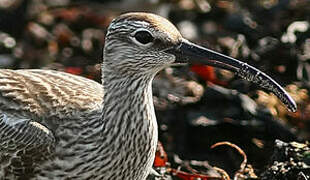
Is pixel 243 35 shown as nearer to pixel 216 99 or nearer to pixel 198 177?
pixel 216 99

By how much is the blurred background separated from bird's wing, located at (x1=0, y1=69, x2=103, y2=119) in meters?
1.01

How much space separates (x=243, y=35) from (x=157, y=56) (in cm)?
275

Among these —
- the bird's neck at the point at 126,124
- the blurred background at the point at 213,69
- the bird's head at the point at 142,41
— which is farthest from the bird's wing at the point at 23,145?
the blurred background at the point at 213,69

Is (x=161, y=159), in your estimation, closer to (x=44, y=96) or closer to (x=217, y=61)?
(x=44, y=96)

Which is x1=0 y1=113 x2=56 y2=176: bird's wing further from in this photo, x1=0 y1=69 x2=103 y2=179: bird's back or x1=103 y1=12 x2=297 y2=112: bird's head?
x1=103 y1=12 x2=297 y2=112: bird's head

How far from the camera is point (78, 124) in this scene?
6238 millimetres

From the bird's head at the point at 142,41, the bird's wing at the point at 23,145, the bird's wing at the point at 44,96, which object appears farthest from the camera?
the bird's wing at the point at 44,96

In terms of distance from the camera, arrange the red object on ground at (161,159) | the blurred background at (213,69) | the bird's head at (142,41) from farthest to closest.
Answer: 1. the blurred background at (213,69)
2. the red object on ground at (161,159)
3. the bird's head at (142,41)

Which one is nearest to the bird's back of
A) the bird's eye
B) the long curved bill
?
the bird's eye

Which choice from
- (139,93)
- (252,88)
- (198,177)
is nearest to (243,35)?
(252,88)

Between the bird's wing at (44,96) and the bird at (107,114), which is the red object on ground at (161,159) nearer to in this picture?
the bird at (107,114)

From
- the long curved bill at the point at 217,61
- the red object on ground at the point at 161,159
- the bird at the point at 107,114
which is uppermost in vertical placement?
the long curved bill at the point at 217,61

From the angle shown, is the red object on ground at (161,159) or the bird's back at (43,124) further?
the red object on ground at (161,159)

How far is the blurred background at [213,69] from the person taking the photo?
7.42 meters
